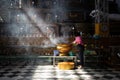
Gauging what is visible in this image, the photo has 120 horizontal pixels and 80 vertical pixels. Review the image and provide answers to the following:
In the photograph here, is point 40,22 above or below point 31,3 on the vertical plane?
below

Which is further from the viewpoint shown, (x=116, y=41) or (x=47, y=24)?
(x=47, y=24)

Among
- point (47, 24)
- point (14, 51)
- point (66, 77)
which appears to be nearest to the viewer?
point (66, 77)

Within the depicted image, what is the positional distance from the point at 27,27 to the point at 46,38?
1019cm

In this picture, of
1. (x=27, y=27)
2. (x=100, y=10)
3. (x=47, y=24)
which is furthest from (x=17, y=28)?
(x=100, y=10)

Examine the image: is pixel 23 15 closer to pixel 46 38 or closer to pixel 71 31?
pixel 71 31

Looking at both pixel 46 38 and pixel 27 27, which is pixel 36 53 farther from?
pixel 27 27

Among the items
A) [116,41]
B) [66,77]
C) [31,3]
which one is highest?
[31,3]

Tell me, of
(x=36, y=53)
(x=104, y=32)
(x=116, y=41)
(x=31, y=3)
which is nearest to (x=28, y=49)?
(x=36, y=53)

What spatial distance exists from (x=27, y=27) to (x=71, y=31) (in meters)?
4.38

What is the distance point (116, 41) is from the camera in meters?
16.2

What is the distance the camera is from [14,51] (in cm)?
1535

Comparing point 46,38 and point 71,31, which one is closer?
point 46,38

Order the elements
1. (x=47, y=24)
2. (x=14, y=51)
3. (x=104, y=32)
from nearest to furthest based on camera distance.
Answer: (x=14, y=51) < (x=104, y=32) < (x=47, y=24)

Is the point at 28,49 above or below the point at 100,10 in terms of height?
below
